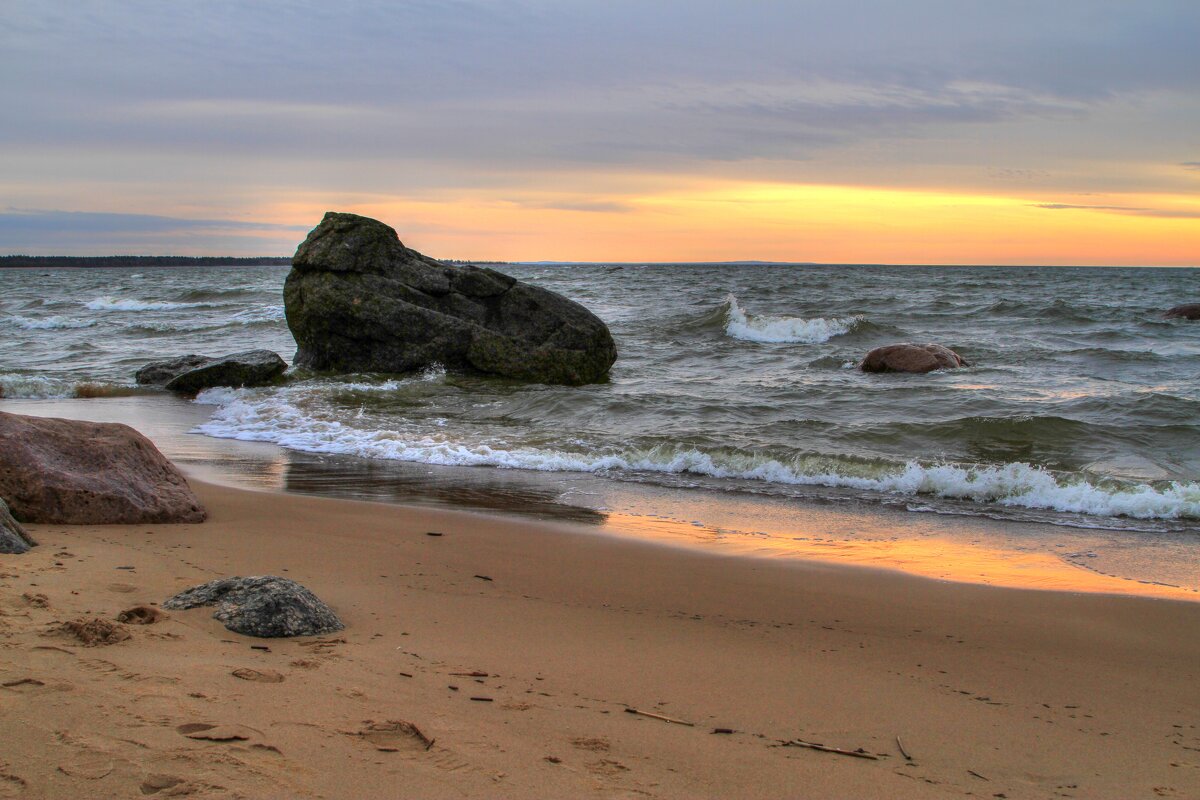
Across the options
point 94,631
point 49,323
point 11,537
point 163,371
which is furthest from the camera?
point 49,323

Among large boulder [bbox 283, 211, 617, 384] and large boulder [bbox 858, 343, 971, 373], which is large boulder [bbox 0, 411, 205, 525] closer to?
large boulder [bbox 283, 211, 617, 384]

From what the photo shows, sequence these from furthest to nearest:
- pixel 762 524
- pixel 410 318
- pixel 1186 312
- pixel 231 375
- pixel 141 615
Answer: pixel 1186 312 < pixel 410 318 < pixel 231 375 < pixel 762 524 < pixel 141 615

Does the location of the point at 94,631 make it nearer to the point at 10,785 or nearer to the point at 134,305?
the point at 10,785

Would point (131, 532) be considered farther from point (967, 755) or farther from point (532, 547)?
point (967, 755)

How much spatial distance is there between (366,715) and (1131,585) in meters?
4.28

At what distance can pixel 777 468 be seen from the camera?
26.1ft

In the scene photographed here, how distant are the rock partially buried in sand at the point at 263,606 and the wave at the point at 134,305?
32.0 meters

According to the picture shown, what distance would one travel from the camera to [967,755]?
9.19 feet

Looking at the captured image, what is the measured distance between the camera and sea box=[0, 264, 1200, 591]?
657 cm

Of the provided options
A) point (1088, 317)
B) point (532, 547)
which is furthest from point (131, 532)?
point (1088, 317)

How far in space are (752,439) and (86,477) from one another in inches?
233

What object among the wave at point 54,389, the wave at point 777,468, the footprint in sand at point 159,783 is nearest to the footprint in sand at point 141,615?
the footprint in sand at point 159,783

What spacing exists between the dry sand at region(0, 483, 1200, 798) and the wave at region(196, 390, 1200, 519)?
2.63m

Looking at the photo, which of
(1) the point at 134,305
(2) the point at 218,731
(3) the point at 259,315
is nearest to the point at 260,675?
(2) the point at 218,731
